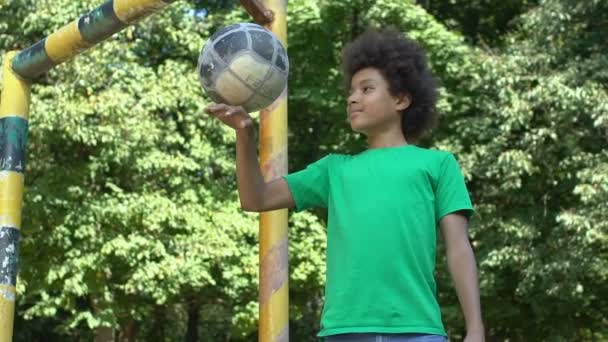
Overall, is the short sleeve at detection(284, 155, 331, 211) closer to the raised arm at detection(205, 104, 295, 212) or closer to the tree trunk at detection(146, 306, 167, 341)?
the raised arm at detection(205, 104, 295, 212)

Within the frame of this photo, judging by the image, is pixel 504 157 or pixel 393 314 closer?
pixel 393 314

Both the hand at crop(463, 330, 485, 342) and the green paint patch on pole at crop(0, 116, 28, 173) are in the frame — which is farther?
the green paint patch on pole at crop(0, 116, 28, 173)

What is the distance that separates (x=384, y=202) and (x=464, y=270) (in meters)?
0.28

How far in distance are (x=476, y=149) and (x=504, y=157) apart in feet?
2.23

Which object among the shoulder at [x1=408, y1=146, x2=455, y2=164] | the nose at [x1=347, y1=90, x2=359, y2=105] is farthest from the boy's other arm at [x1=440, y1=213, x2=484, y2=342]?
the nose at [x1=347, y1=90, x2=359, y2=105]

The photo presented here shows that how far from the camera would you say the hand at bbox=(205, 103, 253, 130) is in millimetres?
2443

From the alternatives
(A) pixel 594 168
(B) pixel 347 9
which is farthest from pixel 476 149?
(B) pixel 347 9

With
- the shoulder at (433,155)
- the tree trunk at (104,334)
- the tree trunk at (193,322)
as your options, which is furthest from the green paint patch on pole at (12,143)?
the tree trunk at (193,322)

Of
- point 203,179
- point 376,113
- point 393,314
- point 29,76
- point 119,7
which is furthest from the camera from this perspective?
point 203,179

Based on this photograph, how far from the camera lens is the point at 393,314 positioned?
2293mm

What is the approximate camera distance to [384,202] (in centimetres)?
238

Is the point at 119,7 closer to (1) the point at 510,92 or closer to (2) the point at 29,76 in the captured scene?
(2) the point at 29,76

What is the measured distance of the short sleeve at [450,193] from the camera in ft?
7.97

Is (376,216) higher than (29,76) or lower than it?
lower
